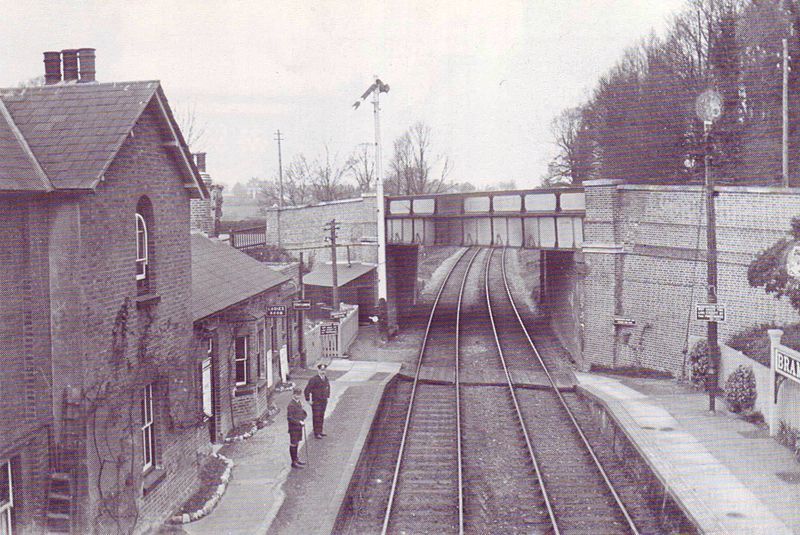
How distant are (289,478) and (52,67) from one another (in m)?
7.84

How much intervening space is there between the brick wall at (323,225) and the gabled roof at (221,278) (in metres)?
13.3

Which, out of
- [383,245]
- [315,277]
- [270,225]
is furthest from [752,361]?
[270,225]

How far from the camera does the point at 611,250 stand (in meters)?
24.4

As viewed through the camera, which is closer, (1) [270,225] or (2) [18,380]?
(2) [18,380]

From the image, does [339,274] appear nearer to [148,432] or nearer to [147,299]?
[148,432]

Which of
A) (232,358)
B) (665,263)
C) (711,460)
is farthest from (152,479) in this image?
(665,263)

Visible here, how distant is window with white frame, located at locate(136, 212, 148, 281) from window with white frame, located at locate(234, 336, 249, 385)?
6.41 metres

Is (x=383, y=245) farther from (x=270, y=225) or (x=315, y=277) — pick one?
(x=270, y=225)

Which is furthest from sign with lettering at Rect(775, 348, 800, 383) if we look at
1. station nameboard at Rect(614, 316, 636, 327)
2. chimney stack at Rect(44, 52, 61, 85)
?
chimney stack at Rect(44, 52, 61, 85)

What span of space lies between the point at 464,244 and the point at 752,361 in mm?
14682

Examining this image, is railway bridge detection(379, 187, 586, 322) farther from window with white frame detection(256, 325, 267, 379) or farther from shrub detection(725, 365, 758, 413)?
window with white frame detection(256, 325, 267, 379)

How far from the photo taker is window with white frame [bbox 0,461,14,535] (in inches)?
333

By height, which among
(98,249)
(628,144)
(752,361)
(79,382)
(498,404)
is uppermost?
(628,144)

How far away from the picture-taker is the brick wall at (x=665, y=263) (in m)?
20.3
